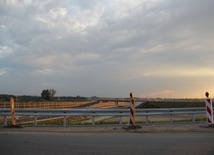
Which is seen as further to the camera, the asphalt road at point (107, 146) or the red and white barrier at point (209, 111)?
the red and white barrier at point (209, 111)

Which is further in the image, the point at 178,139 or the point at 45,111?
the point at 45,111

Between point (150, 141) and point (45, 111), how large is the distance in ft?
29.6

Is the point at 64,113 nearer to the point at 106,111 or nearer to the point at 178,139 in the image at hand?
the point at 106,111

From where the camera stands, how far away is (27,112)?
18125mm

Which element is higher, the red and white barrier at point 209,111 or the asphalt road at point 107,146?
the red and white barrier at point 209,111

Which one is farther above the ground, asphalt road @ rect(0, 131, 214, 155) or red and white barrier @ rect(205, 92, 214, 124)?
red and white barrier @ rect(205, 92, 214, 124)

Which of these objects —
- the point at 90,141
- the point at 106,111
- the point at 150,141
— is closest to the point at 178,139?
the point at 150,141

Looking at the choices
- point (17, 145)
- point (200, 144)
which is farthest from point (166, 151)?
point (17, 145)

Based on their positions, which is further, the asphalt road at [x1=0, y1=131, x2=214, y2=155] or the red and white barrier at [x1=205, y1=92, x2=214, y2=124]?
the red and white barrier at [x1=205, y1=92, x2=214, y2=124]

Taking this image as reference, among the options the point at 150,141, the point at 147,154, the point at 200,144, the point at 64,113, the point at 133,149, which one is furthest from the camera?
the point at 64,113

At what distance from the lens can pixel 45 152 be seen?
29.1ft

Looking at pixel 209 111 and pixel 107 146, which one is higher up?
pixel 209 111

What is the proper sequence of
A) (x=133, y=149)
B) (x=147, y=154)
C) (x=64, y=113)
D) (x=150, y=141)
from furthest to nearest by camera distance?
1. (x=64, y=113)
2. (x=150, y=141)
3. (x=133, y=149)
4. (x=147, y=154)

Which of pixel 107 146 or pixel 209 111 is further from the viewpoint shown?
pixel 209 111
